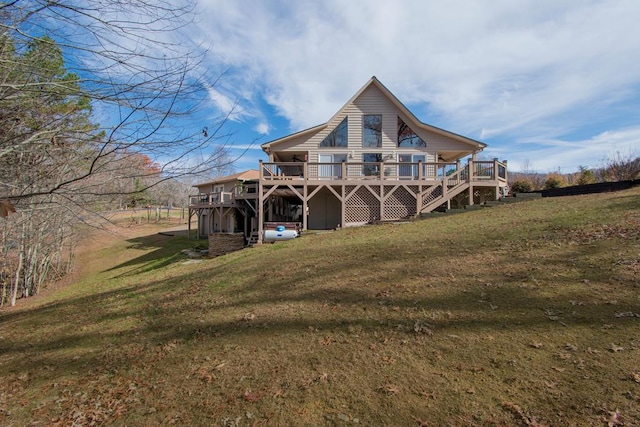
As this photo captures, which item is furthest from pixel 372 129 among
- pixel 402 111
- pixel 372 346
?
pixel 372 346

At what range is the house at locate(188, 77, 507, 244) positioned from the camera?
1545 centimetres

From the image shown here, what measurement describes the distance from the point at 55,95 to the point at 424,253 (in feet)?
22.1

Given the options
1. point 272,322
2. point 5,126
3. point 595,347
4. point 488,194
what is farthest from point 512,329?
point 488,194

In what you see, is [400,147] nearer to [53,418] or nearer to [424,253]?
[424,253]

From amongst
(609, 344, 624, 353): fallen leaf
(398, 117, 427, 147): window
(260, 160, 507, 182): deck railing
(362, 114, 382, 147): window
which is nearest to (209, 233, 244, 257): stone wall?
(260, 160, 507, 182): deck railing

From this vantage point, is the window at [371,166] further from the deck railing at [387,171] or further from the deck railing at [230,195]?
the deck railing at [230,195]

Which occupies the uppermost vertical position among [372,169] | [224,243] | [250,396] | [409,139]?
[409,139]

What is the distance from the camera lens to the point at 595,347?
3.47 meters

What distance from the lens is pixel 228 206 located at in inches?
890

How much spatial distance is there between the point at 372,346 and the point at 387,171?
536 inches

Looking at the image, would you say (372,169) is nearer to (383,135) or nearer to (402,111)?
(383,135)

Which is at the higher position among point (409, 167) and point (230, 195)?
point (409, 167)

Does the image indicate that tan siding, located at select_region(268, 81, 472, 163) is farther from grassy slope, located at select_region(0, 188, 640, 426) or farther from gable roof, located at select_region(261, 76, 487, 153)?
grassy slope, located at select_region(0, 188, 640, 426)

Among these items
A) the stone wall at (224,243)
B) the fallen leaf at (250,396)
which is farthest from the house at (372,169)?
the fallen leaf at (250,396)
